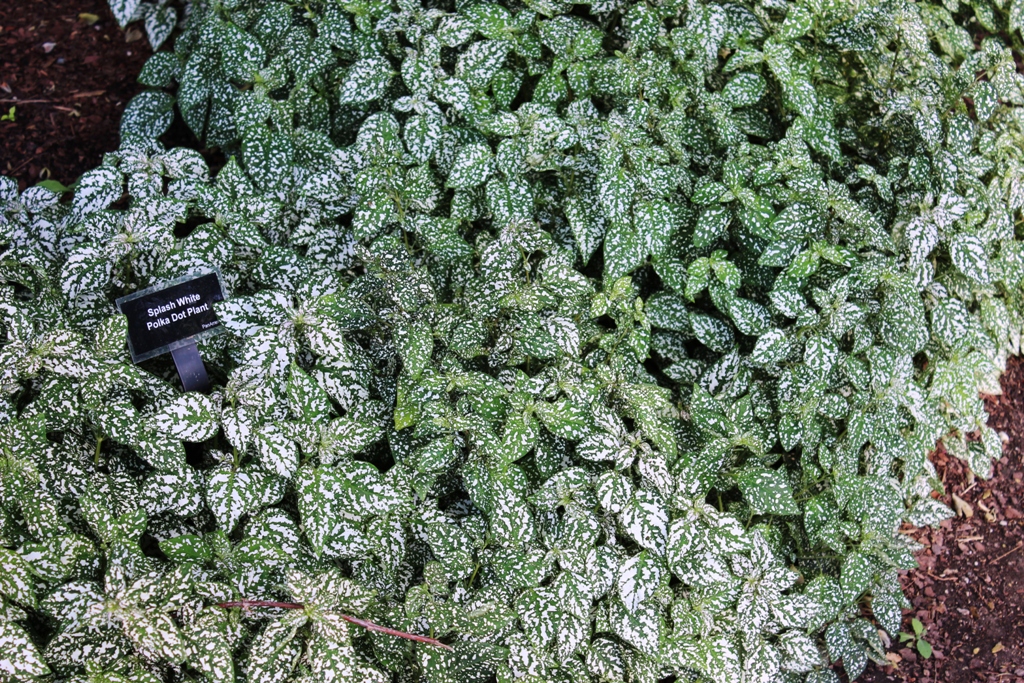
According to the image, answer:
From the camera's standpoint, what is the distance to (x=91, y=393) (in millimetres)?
2137

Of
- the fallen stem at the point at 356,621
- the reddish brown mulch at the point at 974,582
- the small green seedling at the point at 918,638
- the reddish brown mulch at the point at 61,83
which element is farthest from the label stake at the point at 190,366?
the small green seedling at the point at 918,638

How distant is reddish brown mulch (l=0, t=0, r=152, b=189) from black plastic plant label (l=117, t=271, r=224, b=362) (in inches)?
44.7

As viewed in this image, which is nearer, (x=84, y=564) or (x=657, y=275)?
(x=84, y=564)

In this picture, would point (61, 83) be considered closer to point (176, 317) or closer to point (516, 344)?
point (176, 317)

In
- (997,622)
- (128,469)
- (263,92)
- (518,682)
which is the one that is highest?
(263,92)

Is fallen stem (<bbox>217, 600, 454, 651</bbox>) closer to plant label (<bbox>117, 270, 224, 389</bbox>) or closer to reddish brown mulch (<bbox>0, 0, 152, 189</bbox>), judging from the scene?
plant label (<bbox>117, 270, 224, 389</bbox>)

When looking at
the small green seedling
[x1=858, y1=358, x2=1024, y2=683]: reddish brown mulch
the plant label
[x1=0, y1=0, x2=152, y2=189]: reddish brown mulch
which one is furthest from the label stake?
the small green seedling

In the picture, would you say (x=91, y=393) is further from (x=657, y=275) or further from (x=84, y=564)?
(x=657, y=275)

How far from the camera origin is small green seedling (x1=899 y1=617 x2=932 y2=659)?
270 centimetres

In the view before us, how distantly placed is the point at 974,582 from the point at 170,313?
278 centimetres

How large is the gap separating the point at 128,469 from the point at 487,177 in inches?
52.2

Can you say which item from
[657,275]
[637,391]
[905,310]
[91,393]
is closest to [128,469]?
[91,393]

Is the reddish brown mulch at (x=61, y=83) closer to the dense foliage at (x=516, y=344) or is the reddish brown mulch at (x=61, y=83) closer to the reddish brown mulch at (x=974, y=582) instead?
the dense foliage at (x=516, y=344)

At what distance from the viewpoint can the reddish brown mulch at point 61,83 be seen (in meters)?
3.15
